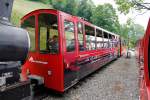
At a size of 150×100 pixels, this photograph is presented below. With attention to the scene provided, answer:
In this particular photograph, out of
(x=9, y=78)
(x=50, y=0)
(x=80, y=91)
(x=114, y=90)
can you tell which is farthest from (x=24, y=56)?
(x=50, y=0)

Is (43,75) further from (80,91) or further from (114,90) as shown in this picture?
(114,90)

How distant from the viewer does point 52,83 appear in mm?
7172

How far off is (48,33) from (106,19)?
38364 millimetres

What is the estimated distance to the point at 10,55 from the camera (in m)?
3.97

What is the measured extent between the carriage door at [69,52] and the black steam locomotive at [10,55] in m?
2.99

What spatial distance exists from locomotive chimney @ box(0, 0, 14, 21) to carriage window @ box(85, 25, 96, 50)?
6.01m

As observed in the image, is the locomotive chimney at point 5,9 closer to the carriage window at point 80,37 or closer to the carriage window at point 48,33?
the carriage window at point 48,33

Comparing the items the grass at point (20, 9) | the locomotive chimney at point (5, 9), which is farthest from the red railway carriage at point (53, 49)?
the grass at point (20, 9)

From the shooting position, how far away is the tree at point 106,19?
4459 cm

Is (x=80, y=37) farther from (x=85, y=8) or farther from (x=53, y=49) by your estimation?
(x=85, y=8)

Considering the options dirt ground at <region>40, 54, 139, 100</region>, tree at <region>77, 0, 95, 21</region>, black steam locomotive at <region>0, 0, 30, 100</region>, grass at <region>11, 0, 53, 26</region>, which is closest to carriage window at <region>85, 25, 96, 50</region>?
dirt ground at <region>40, 54, 139, 100</region>

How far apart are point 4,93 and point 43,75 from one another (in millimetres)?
3300

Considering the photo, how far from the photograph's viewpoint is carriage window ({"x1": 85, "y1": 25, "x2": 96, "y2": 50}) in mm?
10179

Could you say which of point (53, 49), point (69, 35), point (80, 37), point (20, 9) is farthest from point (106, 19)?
point (53, 49)
